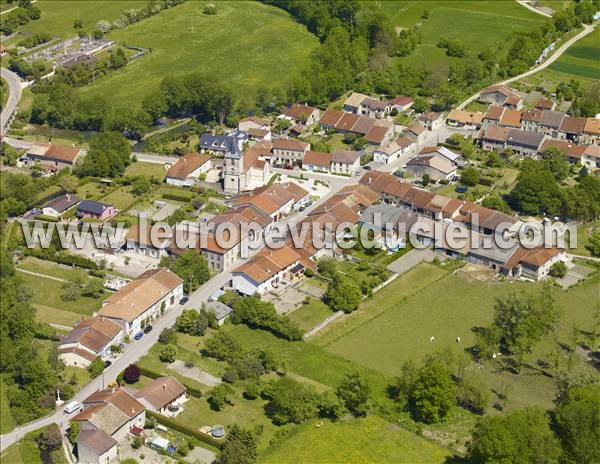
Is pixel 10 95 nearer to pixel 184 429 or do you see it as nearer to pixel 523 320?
pixel 184 429

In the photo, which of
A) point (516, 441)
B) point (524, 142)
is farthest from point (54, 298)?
point (524, 142)

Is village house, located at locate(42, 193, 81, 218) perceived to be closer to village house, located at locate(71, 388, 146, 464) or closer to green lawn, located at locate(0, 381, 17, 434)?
green lawn, located at locate(0, 381, 17, 434)

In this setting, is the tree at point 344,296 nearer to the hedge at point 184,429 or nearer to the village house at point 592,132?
the hedge at point 184,429

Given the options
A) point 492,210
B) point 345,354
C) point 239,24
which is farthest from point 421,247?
point 239,24

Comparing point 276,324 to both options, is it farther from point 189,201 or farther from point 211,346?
point 189,201

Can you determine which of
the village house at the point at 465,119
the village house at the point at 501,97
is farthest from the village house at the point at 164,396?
the village house at the point at 501,97

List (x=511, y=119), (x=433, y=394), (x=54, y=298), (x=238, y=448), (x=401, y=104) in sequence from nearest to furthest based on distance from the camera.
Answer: (x=238, y=448) < (x=433, y=394) < (x=54, y=298) < (x=511, y=119) < (x=401, y=104)

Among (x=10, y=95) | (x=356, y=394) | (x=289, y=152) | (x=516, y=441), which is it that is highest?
(x=516, y=441)
